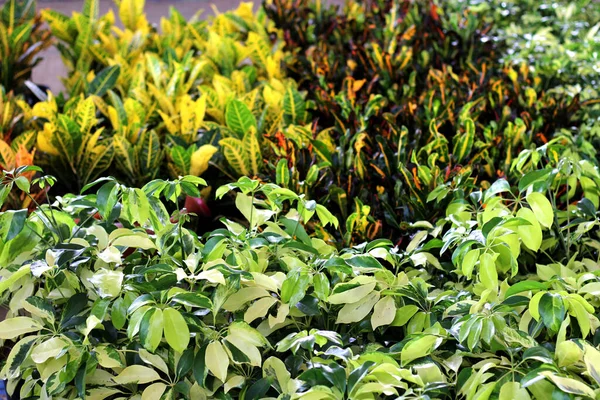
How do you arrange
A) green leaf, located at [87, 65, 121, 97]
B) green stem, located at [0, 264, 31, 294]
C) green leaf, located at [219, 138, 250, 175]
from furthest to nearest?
green leaf, located at [87, 65, 121, 97] → green leaf, located at [219, 138, 250, 175] → green stem, located at [0, 264, 31, 294]

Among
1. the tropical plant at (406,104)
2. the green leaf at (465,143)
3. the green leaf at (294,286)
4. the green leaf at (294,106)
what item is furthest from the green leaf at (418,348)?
the green leaf at (294,106)

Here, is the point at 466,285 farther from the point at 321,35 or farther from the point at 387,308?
the point at 321,35

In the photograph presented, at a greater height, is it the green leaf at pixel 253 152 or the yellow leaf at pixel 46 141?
the yellow leaf at pixel 46 141

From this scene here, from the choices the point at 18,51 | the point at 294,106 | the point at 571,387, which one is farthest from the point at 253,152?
the point at 18,51

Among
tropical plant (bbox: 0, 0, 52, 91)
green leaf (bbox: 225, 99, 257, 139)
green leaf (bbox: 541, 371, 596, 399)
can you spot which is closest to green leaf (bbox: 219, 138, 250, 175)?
green leaf (bbox: 225, 99, 257, 139)

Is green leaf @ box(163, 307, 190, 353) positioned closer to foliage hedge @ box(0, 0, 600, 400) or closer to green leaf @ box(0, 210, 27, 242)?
foliage hedge @ box(0, 0, 600, 400)

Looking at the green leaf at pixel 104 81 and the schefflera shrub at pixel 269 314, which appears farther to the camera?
the green leaf at pixel 104 81

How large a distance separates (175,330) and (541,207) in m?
0.81

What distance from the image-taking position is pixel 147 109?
9.45 ft

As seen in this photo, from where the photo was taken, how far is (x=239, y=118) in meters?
2.51

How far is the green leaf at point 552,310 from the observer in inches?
47.3

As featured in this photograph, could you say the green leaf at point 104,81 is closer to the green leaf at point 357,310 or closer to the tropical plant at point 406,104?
the tropical plant at point 406,104

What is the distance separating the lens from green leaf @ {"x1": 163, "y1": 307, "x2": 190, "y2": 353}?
47.7 inches

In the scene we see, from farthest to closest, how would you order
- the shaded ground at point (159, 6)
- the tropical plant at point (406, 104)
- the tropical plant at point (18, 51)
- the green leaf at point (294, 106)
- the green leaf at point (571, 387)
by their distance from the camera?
the shaded ground at point (159, 6) → the tropical plant at point (18, 51) → the green leaf at point (294, 106) → the tropical plant at point (406, 104) → the green leaf at point (571, 387)
